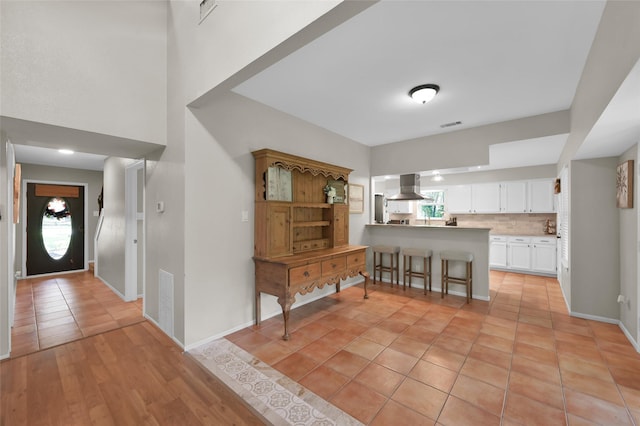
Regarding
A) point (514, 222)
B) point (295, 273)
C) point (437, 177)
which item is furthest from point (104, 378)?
point (514, 222)

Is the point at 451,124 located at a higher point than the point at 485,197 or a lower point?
higher

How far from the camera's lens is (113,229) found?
4680 mm

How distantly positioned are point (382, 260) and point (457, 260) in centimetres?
139

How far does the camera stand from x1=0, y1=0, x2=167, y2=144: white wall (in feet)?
6.70

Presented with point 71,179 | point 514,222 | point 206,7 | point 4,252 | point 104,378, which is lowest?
point 104,378

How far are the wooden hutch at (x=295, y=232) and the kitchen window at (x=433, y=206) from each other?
169 inches

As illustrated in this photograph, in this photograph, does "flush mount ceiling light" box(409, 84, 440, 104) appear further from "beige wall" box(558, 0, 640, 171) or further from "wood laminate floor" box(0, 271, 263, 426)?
"wood laminate floor" box(0, 271, 263, 426)

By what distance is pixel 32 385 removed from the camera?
2.07m

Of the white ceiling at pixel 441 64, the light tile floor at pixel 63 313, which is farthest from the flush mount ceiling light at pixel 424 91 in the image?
the light tile floor at pixel 63 313

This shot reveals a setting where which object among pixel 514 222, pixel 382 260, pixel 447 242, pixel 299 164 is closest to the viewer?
pixel 299 164

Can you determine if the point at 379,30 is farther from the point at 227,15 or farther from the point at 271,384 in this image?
the point at 271,384

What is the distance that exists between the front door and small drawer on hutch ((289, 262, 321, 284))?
6.28 metres

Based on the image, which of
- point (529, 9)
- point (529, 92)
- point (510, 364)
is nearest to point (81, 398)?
point (510, 364)

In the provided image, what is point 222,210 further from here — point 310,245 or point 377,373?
point 377,373
